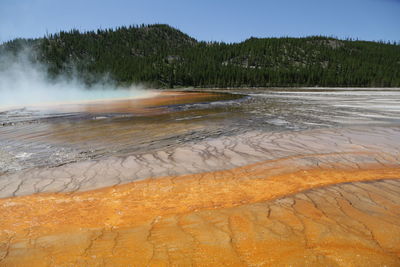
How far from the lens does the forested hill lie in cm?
8525

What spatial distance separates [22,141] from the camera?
10.1m

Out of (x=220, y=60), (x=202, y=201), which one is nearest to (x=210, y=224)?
(x=202, y=201)

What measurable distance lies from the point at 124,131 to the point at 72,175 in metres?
5.39

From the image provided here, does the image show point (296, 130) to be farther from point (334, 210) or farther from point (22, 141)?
point (22, 141)

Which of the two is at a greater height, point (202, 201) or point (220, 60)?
point (220, 60)

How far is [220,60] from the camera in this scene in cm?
11994

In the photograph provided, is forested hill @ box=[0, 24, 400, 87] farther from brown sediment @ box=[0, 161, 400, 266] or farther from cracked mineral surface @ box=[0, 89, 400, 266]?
brown sediment @ box=[0, 161, 400, 266]

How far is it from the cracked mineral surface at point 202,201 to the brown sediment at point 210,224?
17 mm

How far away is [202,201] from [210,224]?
0.88m

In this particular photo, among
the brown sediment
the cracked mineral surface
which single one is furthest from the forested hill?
the brown sediment

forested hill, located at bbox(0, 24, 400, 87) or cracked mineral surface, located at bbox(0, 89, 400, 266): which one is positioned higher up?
forested hill, located at bbox(0, 24, 400, 87)

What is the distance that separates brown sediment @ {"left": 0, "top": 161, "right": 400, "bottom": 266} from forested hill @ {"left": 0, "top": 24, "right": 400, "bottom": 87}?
76189 millimetres

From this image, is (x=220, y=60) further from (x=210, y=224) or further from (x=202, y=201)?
(x=210, y=224)

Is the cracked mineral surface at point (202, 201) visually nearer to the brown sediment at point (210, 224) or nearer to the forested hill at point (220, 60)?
the brown sediment at point (210, 224)
